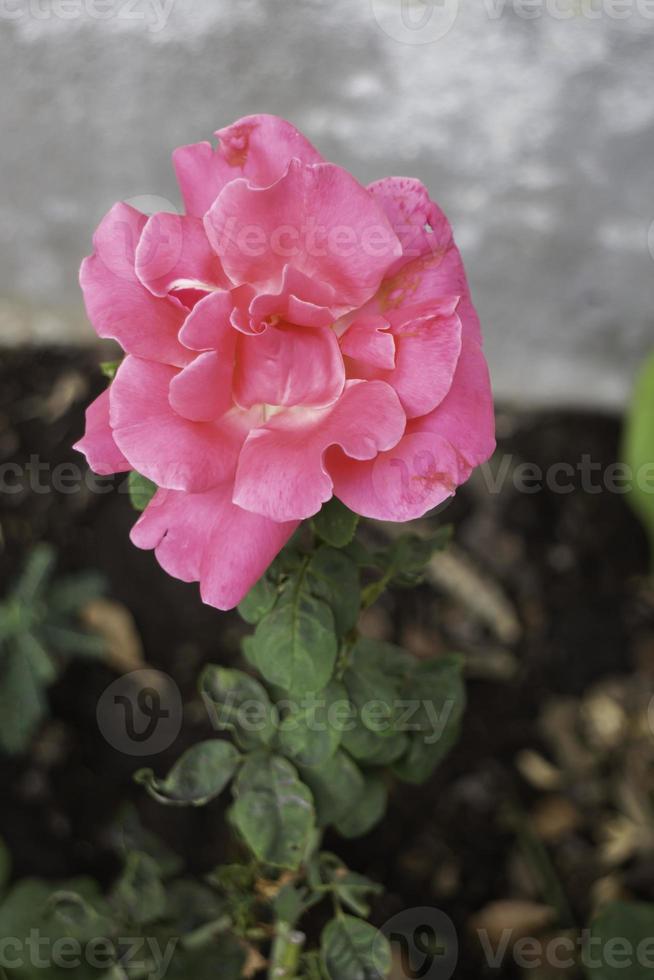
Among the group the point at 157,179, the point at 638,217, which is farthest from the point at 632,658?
the point at 157,179

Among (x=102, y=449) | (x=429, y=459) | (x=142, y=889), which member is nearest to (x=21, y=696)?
(x=142, y=889)

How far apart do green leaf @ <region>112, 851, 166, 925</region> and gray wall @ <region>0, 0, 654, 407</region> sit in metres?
1.13

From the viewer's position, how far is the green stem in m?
1.00

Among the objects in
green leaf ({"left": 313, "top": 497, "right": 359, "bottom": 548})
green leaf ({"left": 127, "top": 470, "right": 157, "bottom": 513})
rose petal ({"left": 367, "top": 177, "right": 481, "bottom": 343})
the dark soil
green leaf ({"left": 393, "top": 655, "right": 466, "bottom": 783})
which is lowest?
the dark soil

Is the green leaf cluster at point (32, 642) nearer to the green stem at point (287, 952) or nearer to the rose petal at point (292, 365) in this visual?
the green stem at point (287, 952)

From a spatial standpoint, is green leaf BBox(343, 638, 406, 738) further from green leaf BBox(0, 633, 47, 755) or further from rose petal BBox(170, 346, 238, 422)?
green leaf BBox(0, 633, 47, 755)

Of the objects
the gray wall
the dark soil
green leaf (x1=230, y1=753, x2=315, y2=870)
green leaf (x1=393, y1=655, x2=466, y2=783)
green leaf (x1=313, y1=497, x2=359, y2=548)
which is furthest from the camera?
the dark soil

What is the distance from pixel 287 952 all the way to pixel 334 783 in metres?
0.25

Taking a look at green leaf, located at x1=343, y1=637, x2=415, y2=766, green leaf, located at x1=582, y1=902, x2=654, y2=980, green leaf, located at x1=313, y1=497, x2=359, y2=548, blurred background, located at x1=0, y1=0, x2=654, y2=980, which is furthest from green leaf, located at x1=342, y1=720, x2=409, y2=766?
blurred background, located at x1=0, y1=0, x2=654, y2=980

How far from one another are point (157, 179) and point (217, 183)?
1041 millimetres

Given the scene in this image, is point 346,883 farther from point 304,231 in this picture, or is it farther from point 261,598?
point 304,231

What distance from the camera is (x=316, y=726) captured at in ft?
2.85

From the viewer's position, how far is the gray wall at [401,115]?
1.41m

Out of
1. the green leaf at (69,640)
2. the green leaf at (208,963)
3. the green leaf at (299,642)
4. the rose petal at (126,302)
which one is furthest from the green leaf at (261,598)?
the green leaf at (69,640)
